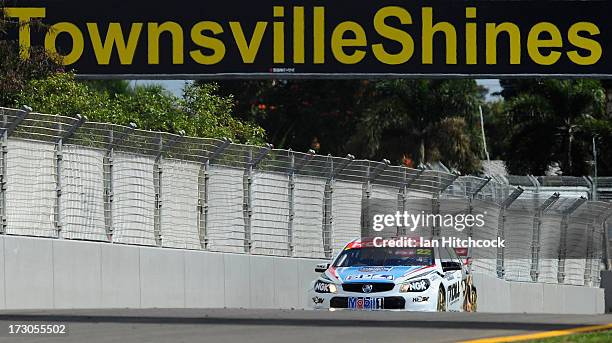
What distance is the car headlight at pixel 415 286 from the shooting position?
19.6m

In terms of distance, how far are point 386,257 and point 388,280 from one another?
1.05 metres

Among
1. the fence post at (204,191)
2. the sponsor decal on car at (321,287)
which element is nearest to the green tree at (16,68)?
the fence post at (204,191)

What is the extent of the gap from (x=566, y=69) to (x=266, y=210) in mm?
9514

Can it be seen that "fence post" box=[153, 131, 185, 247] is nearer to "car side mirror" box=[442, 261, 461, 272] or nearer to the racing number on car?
"car side mirror" box=[442, 261, 461, 272]

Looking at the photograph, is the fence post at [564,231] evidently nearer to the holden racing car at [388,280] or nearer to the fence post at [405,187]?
the fence post at [405,187]

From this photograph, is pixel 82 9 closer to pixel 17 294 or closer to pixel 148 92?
pixel 148 92

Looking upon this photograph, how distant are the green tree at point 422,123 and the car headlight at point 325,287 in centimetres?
4365

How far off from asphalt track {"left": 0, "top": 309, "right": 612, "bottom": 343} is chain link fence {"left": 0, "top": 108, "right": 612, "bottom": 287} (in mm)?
2413

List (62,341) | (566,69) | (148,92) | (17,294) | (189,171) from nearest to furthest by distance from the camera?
(62,341)
(17,294)
(189,171)
(566,69)
(148,92)

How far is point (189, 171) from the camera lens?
21188 millimetres

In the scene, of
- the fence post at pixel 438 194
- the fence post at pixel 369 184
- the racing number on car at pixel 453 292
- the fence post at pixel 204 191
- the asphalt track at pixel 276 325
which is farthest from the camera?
the fence post at pixel 438 194

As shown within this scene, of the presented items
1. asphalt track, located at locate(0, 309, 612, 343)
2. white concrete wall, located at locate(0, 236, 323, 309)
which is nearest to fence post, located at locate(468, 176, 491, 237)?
white concrete wall, located at locate(0, 236, 323, 309)

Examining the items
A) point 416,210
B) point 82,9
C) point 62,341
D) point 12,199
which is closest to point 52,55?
point 82,9

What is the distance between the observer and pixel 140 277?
1962cm
